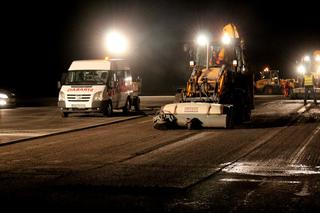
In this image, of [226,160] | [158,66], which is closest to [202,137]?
[226,160]

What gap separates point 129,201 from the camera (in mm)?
8789

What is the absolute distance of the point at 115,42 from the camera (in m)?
33.2

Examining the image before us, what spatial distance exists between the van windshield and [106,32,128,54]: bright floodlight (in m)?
6.05

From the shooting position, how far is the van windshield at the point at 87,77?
87.8 feet

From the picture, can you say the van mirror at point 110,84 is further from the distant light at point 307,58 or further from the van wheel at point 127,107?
the distant light at point 307,58

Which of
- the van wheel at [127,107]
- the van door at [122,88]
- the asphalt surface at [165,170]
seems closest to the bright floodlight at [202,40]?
the asphalt surface at [165,170]

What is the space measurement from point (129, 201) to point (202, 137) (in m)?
8.92

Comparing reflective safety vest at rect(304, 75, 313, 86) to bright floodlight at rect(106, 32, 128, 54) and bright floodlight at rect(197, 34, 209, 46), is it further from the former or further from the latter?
bright floodlight at rect(197, 34, 209, 46)

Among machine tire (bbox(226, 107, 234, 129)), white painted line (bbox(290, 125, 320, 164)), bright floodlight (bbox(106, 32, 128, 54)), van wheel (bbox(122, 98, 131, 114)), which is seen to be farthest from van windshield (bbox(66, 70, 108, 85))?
white painted line (bbox(290, 125, 320, 164))

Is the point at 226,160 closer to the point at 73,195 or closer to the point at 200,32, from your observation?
the point at 73,195

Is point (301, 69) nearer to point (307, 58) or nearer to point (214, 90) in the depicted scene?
point (307, 58)

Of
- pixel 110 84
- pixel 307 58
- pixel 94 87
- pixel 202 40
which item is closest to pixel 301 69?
pixel 307 58

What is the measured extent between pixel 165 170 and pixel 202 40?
1137 cm

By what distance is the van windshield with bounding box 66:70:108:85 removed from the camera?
2675cm
